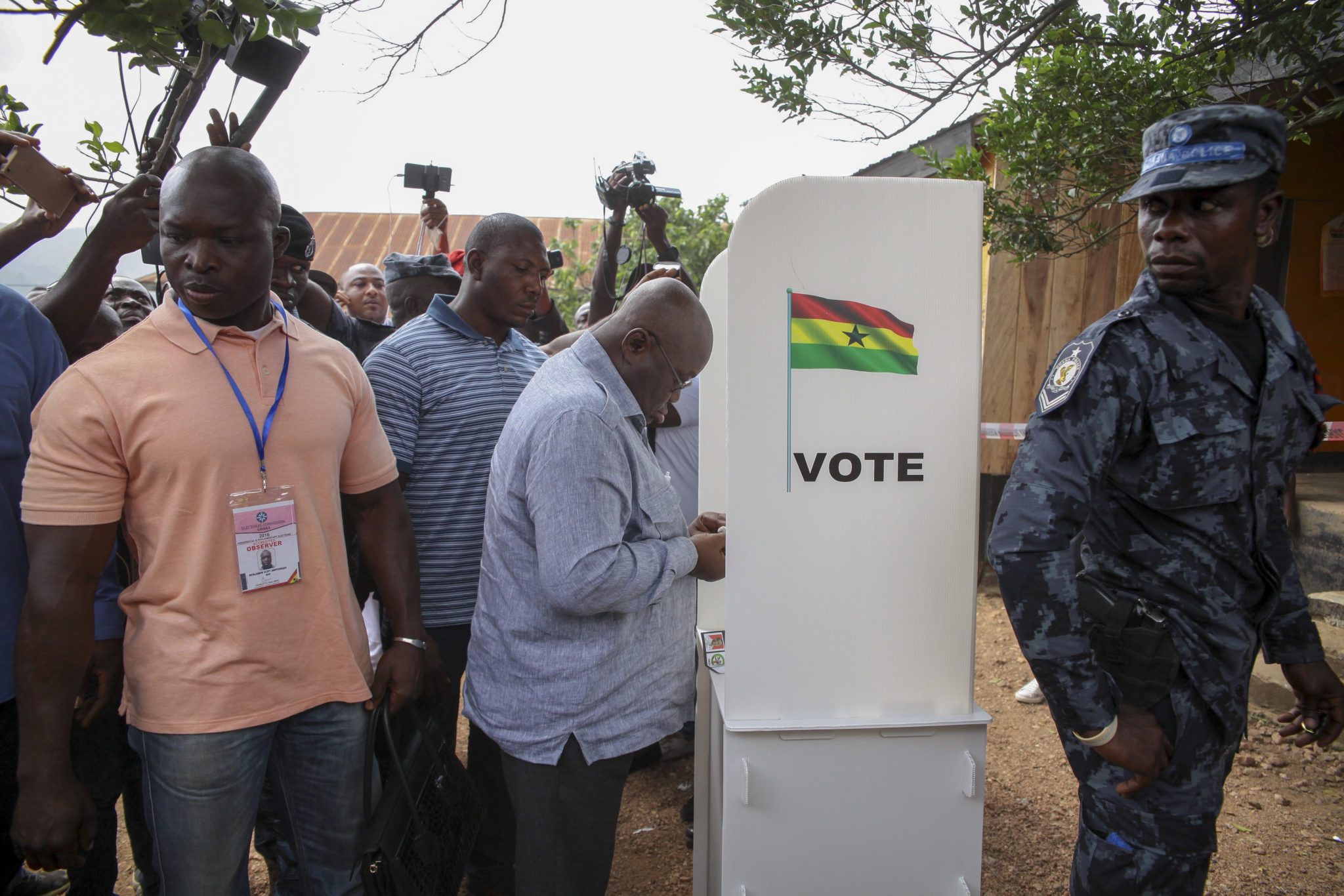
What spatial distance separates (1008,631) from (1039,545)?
4.03m

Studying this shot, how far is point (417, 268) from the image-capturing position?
11.0ft

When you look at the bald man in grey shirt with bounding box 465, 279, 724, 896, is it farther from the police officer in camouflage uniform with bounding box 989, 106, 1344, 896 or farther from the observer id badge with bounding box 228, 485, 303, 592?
the police officer in camouflage uniform with bounding box 989, 106, 1344, 896

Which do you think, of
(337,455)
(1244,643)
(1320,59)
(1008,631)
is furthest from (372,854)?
(1008,631)

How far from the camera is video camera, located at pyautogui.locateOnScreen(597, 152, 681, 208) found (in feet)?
13.0

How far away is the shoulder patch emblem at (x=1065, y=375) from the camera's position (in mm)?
1488

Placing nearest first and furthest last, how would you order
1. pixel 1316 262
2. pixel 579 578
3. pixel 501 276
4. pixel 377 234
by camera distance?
1. pixel 579 578
2. pixel 501 276
3. pixel 1316 262
4. pixel 377 234

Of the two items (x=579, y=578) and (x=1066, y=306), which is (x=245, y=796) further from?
(x=1066, y=306)

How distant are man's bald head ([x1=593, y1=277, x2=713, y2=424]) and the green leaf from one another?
870 millimetres

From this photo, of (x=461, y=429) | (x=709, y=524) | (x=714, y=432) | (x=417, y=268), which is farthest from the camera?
(x=417, y=268)

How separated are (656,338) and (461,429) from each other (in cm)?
82

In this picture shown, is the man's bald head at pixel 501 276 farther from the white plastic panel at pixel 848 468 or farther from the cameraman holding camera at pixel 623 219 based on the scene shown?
the cameraman holding camera at pixel 623 219

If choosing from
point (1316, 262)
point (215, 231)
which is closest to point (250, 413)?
point (215, 231)

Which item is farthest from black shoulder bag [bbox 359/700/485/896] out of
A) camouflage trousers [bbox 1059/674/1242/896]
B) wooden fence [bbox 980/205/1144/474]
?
wooden fence [bbox 980/205/1144/474]

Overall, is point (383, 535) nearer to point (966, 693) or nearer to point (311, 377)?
point (311, 377)
